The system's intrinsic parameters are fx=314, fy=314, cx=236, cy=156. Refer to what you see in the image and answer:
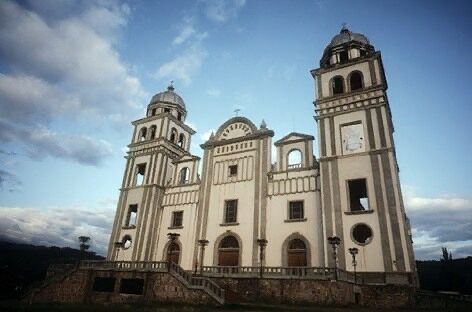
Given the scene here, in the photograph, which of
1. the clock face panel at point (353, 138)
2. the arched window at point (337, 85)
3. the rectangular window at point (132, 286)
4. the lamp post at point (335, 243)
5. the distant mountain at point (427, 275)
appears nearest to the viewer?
the lamp post at point (335, 243)

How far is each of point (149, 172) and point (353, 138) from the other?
21289 mm

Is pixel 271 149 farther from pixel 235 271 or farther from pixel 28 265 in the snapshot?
pixel 28 265

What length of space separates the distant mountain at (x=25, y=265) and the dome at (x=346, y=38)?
2966cm

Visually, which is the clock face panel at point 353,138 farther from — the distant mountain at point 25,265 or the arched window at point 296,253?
the distant mountain at point 25,265

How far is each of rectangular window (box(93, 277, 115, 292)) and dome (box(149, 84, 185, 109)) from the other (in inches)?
898

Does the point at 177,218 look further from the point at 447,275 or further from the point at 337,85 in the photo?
the point at 447,275

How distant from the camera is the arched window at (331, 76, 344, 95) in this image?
28.9 m

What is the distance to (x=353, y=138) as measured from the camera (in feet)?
84.7

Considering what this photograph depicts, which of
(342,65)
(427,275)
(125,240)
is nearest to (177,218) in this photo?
(125,240)

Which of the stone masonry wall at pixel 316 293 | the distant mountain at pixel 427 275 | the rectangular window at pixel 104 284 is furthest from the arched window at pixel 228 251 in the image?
the distant mountain at pixel 427 275

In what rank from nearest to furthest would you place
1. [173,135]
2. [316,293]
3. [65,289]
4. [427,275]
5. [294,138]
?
[316,293] < [65,289] < [294,138] < [173,135] < [427,275]

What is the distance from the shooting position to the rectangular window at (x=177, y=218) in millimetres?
31203

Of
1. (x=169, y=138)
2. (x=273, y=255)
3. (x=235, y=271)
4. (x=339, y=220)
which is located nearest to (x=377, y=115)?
(x=339, y=220)

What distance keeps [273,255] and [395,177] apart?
1080 cm
